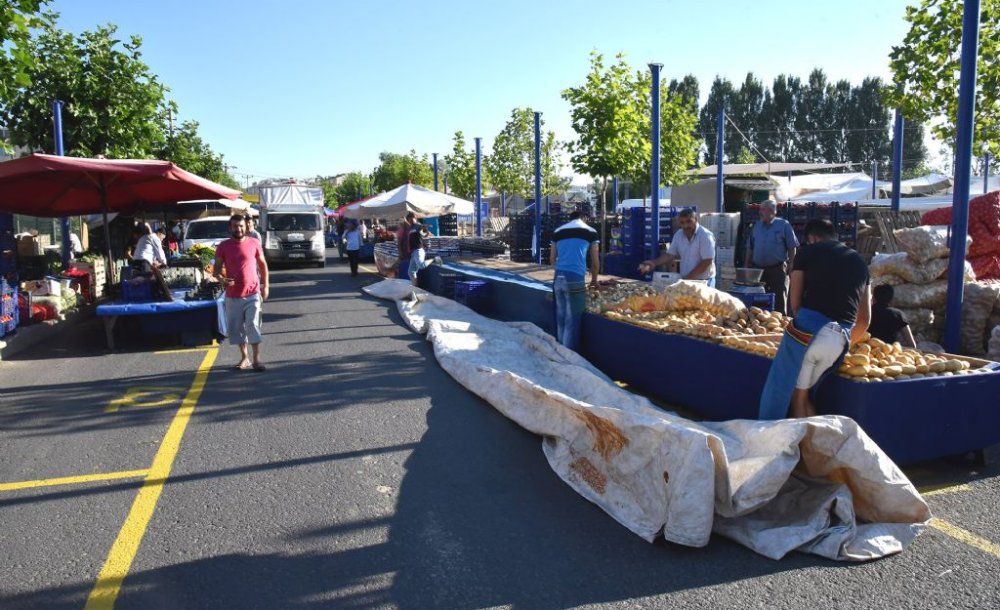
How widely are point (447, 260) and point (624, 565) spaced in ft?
44.8

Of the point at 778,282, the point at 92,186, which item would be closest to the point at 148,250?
the point at 92,186

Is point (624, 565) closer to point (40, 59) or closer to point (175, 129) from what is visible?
point (40, 59)

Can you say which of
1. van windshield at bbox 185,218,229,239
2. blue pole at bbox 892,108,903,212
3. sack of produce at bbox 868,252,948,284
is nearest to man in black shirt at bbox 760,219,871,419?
sack of produce at bbox 868,252,948,284

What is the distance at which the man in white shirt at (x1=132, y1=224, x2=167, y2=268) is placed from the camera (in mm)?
12023

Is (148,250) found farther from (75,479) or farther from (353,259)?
(353,259)

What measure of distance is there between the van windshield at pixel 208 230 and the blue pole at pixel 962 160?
2129 centimetres

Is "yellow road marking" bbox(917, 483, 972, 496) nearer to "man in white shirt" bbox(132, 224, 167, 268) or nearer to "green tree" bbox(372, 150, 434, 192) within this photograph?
"man in white shirt" bbox(132, 224, 167, 268)

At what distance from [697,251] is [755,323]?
2.27m

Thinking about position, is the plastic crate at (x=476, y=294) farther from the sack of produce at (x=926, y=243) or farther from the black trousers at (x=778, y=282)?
the sack of produce at (x=926, y=243)

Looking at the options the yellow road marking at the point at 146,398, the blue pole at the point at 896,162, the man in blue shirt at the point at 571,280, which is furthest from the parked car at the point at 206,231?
the blue pole at the point at 896,162

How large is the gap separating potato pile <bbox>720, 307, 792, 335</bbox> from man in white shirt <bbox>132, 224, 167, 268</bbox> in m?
8.93

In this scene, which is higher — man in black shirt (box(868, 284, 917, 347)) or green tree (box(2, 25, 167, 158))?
green tree (box(2, 25, 167, 158))

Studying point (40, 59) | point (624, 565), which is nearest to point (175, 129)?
point (40, 59)

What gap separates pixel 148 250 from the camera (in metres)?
12.1
